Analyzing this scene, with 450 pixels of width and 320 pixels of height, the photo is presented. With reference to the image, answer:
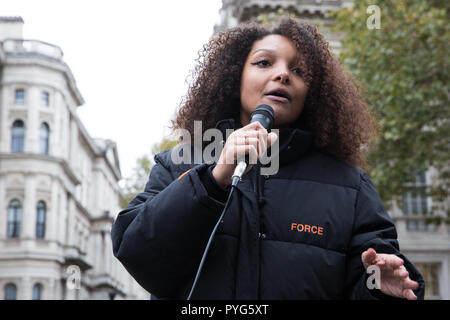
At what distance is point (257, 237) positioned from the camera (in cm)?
237

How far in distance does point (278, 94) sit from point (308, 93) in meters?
0.33

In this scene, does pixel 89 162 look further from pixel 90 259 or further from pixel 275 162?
pixel 275 162

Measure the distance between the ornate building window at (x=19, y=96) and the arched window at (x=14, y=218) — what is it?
6.83 meters

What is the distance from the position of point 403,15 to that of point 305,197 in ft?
47.2

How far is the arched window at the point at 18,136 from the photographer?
4500 centimetres

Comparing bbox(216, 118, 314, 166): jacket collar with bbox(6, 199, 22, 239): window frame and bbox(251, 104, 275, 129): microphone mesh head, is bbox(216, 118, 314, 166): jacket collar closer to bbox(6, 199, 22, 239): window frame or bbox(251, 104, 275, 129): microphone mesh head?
bbox(251, 104, 275, 129): microphone mesh head

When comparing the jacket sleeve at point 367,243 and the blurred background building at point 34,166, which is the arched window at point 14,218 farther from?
the jacket sleeve at point 367,243

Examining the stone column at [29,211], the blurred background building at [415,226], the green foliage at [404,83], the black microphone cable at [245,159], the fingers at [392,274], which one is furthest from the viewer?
the stone column at [29,211]

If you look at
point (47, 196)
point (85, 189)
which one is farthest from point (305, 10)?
point (85, 189)

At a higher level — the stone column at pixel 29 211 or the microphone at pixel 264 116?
the stone column at pixel 29 211

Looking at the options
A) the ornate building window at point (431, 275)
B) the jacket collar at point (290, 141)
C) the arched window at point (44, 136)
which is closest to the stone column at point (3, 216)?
the arched window at point (44, 136)

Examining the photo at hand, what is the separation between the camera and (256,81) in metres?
2.80

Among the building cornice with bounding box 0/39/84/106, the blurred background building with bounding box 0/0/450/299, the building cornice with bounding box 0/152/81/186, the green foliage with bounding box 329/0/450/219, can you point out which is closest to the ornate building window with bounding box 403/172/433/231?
the green foliage with bounding box 329/0/450/219

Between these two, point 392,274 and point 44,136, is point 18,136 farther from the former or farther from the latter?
point 392,274
